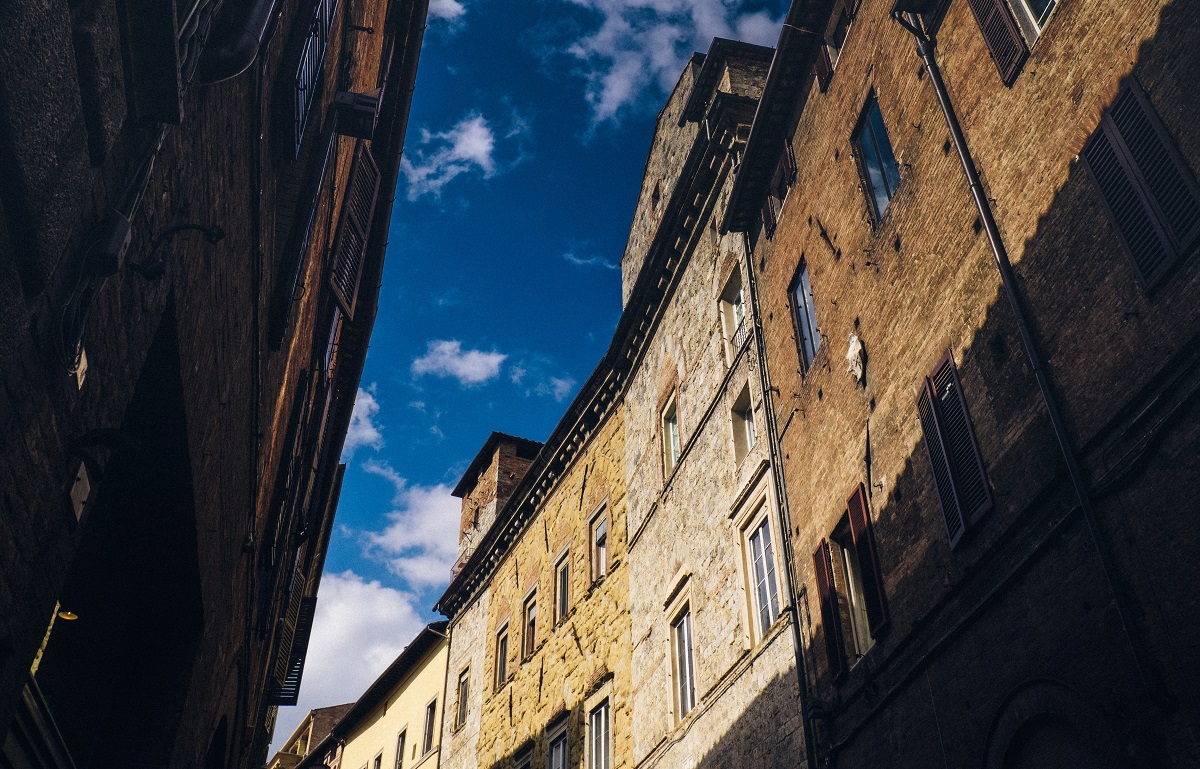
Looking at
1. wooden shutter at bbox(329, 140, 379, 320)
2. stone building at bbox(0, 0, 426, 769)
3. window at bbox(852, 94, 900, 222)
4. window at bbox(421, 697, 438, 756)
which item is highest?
wooden shutter at bbox(329, 140, 379, 320)

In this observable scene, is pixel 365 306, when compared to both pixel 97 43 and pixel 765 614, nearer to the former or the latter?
pixel 765 614

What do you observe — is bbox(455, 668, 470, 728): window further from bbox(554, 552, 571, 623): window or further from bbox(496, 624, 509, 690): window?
bbox(554, 552, 571, 623): window

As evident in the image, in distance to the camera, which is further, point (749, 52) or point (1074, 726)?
point (749, 52)

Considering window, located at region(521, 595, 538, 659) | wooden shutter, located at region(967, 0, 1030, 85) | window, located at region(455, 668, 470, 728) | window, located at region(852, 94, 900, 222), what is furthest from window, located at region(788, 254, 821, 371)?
window, located at region(455, 668, 470, 728)

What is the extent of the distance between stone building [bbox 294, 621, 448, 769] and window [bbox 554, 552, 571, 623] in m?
6.34

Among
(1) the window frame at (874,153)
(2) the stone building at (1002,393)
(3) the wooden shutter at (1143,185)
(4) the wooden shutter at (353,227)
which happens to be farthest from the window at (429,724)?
(3) the wooden shutter at (1143,185)

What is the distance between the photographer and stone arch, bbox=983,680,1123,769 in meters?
5.16

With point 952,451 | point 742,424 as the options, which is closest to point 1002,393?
point 952,451

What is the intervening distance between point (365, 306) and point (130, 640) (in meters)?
9.08

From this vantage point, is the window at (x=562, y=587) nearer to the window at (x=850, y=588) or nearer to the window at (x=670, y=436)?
the window at (x=670, y=436)

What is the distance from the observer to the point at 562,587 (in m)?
18.7

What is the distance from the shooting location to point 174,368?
4430mm

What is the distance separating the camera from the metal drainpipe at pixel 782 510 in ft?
29.2

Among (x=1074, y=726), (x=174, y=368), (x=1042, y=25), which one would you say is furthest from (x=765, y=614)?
(x=174, y=368)
